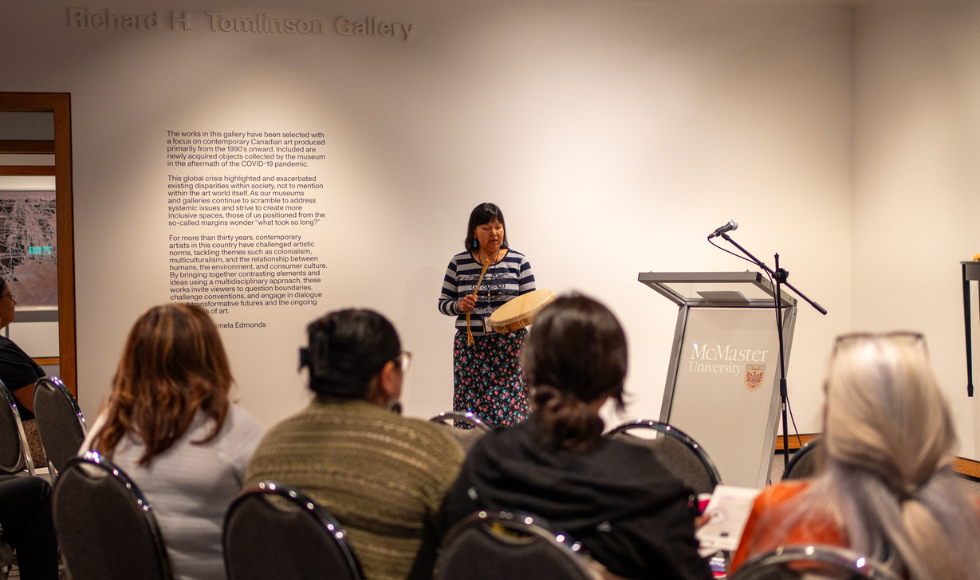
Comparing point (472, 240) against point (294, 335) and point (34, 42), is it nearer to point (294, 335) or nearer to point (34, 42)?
point (294, 335)

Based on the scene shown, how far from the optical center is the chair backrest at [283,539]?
133 centimetres

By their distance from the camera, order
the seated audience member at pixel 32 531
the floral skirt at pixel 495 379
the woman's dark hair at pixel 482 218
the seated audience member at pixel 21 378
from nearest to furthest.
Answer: the seated audience member at pixel 32 531
the seated audience member at pixel 21 378
the floral skirt at pixel 495 379
the woman's dark hair at pixel 482 218

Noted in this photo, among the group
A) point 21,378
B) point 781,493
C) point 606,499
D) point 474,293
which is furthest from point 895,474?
point 21,378

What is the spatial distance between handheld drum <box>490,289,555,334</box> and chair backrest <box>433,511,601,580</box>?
95.9 inches

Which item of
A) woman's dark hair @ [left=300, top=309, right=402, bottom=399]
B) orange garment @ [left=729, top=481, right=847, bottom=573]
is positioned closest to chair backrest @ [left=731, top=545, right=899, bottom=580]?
orange garment @ [left=729, top=481, right=847, bottom=573]

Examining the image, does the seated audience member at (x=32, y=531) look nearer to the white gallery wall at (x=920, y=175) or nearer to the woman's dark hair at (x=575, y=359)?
the woman's dark hair at (x=575, y=359)

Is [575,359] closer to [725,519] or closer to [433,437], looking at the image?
[433,437]

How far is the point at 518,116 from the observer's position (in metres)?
5.02

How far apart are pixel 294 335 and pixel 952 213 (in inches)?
173

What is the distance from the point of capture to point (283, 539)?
1.37 m

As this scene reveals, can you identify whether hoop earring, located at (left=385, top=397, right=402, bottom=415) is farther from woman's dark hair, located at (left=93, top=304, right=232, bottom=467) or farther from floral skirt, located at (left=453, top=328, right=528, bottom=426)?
floral skirt, located at (left=453, top=328, right=528, bottom=426)

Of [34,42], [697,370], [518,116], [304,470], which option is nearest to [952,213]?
[697,370]

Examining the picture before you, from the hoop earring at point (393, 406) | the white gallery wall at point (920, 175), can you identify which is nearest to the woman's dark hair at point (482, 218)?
the hoop earring at point (393, 406)

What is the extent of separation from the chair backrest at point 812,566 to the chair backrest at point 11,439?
8.80 feet
